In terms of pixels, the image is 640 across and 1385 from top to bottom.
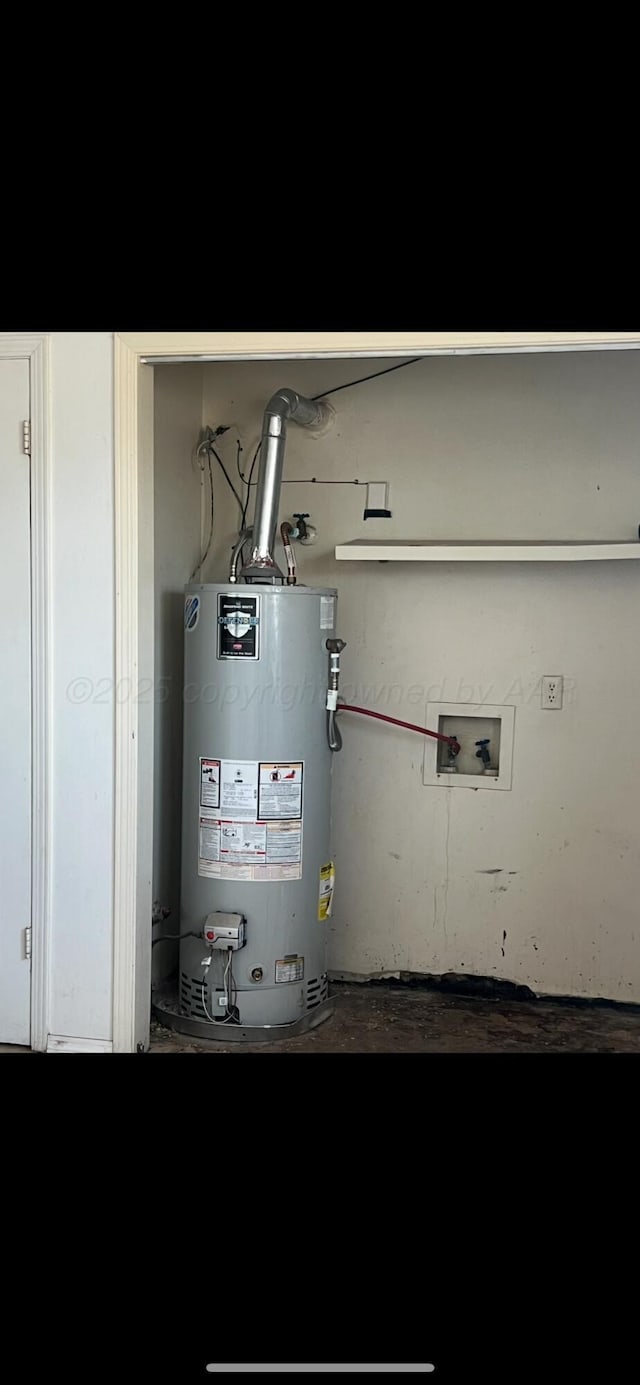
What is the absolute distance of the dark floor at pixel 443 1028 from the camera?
3.35 m

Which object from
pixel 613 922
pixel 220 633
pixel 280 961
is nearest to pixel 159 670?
pixel 220 633

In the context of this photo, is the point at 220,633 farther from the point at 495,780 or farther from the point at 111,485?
the point at 495,780

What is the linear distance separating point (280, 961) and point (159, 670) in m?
1.07

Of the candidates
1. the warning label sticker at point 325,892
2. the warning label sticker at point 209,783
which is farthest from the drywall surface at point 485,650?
the warning label sticker at point 209,783

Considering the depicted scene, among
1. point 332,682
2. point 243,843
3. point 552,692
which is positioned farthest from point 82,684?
point 552,692

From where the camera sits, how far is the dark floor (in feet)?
11.0

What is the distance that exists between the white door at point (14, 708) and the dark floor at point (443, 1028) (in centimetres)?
49

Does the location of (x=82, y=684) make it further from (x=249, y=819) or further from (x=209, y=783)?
(x=249, y=819)

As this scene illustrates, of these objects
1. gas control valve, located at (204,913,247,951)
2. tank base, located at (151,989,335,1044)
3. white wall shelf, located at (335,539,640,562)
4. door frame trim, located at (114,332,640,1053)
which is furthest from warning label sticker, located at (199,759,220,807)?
white wall shelf, located at (335,539,640,562)

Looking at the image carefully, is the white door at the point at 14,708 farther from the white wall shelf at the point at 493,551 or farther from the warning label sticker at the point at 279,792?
the white wall shelf at the point at 493,551

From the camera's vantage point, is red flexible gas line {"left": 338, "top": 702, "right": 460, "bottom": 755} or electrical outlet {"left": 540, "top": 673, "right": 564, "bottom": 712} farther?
red flexible gas line {"left": 338, "top": 702, "right": 460, "bottom": 755}

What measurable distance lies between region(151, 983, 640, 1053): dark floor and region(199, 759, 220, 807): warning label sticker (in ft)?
2.48

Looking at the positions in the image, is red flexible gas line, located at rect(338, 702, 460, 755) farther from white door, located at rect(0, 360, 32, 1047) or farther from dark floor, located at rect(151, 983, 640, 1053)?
white door, located at rect(0, 360, 32, 1047)

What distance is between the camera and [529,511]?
374 centimetres
